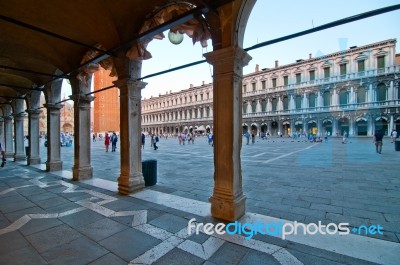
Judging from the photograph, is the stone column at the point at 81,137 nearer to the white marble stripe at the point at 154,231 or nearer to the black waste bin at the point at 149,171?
the black waste bin at the point at 149,171

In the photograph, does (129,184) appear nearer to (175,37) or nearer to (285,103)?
(175,37)

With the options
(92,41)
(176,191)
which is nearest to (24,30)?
(92,41)

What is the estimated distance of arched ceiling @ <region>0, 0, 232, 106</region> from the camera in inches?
173

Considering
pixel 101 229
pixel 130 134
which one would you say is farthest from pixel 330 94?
pixel 101 229

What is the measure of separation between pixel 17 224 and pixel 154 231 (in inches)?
91.7

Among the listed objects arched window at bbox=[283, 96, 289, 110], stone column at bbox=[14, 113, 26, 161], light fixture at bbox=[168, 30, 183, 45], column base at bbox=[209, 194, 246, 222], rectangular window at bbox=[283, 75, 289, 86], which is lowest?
column base at bbox=[209, 194, 246, 222]

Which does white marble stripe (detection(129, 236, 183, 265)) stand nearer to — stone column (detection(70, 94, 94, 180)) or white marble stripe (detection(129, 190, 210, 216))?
white marble stripe (detection(129, 190, 210, 216))

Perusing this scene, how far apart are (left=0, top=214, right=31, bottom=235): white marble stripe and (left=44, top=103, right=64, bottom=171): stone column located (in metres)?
5.02

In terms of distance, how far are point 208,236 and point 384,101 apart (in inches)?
1469

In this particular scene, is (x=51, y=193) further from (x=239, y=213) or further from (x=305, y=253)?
(x=305, y=253)

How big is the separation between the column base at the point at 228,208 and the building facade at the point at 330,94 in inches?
1262

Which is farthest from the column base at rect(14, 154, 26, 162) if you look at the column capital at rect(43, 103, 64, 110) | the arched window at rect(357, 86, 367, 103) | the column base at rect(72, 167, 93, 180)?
the arched window at rect(357, 86, 367, 103)

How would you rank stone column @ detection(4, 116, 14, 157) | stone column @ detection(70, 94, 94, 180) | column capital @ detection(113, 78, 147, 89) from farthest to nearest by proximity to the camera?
stone column @ detection(4, 116, 14, 157), stone column @ detection(70, 94, 94, 180), column capital @ detection(113, 78, 147, 89)

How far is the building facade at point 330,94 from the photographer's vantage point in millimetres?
29391
